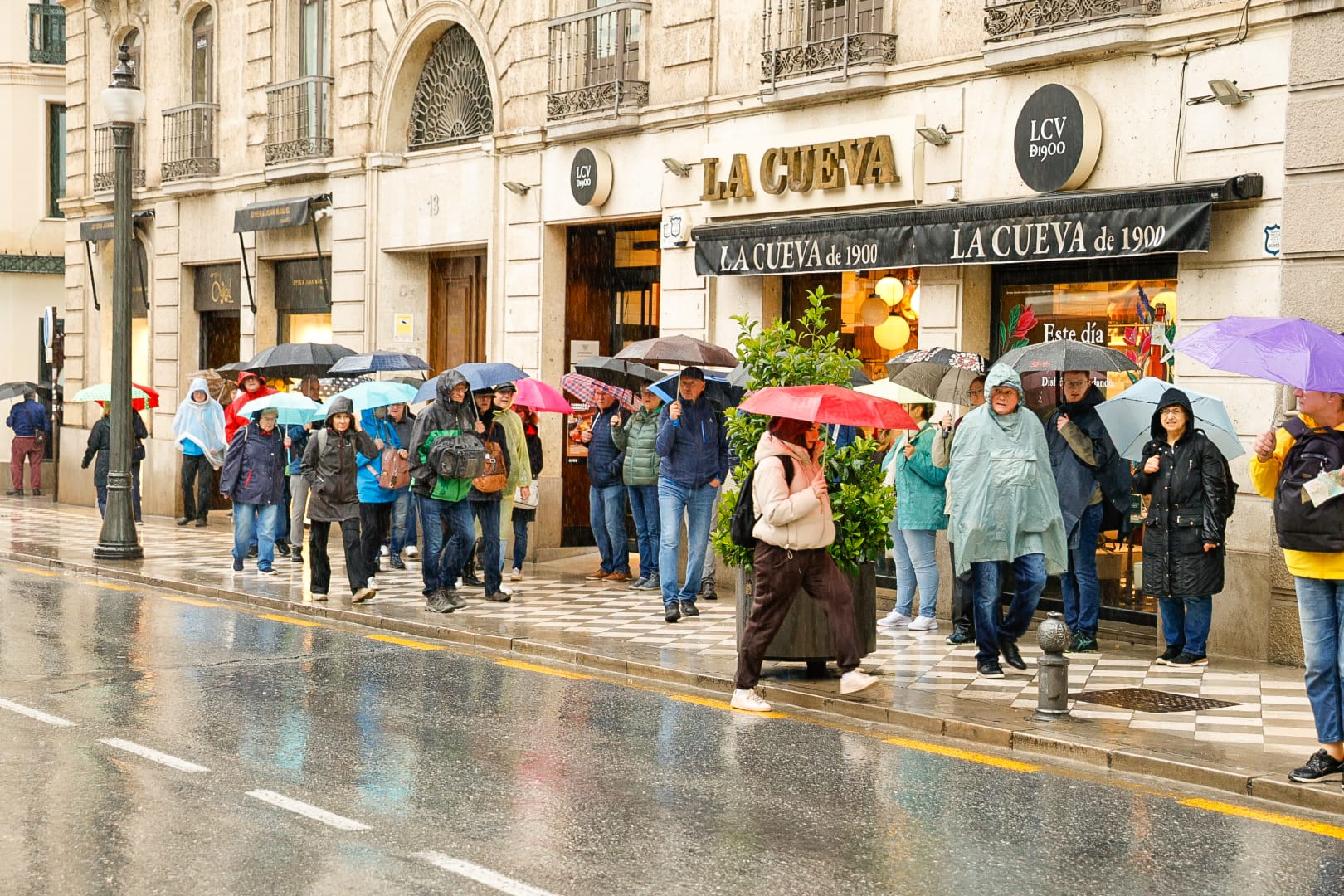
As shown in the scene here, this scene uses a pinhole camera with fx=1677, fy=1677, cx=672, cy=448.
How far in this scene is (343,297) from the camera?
21906mm

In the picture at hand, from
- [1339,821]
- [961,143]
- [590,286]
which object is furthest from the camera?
[590,286]

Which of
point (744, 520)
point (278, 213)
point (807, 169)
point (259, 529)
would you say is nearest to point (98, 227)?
point (278, 213)

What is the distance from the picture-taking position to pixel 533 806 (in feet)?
23.5

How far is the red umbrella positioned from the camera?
946cm

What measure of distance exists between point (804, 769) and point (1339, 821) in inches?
94.5

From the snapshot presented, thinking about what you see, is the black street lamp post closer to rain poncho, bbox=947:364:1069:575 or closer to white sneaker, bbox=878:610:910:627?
white sneaker, bbox=878:610:910:627

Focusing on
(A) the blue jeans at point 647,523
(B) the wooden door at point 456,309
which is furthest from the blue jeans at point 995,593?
(B) the wooden door at point 456,309

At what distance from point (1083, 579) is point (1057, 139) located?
141 inches

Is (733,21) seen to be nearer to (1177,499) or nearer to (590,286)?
(590,286)

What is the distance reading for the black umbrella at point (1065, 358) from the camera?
11.4 metres

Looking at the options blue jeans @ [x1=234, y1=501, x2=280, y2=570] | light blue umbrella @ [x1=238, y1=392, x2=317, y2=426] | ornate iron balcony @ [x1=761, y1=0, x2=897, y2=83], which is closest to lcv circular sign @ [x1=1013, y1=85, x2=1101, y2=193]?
ornate iron balcony @ [x1=761, y1=0, x2=897, y2=83]

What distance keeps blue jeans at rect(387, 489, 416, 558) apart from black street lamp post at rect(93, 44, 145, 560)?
2.75m

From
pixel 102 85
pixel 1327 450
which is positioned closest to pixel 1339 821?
pixel 1327 450

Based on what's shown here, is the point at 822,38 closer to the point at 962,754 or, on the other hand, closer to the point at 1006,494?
the point at 1006,494
